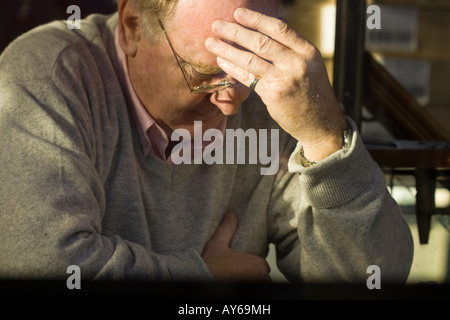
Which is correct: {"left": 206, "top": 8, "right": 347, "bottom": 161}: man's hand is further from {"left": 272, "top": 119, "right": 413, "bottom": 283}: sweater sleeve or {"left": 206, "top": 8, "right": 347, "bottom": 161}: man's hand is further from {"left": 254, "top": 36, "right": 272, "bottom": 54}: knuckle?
{"left": 272, "top": 119, "right": 413, "bottom": 283}: sweater sleeve

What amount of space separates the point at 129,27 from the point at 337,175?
56 centimetres

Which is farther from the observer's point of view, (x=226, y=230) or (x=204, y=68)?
(x=226, y=230)

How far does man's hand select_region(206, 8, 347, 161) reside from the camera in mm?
1072

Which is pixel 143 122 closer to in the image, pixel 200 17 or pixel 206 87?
pixel 206 87

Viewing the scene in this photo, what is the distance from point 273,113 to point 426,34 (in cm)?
295

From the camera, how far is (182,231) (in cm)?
138

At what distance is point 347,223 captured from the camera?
1272 mm

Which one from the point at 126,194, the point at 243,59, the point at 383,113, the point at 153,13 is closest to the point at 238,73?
the point at 243,59

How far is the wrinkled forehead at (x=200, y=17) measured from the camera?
1.09 metres

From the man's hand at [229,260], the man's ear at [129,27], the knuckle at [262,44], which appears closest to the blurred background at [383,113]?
the man's hand at [229,260]

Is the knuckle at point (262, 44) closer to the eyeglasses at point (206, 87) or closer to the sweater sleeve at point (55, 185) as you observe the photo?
the eyeglasses at point (206, 87)

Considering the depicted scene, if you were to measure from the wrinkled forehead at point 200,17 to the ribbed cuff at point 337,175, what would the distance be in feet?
0.97
